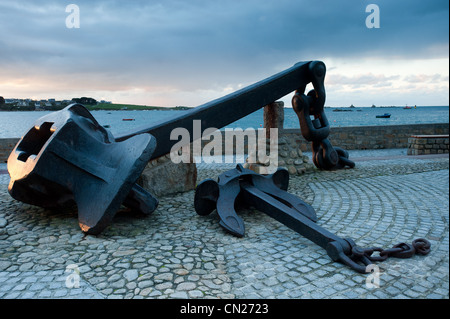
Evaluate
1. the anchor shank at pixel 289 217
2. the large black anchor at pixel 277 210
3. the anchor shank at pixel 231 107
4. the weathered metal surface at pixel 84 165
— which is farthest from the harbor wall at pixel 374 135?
the weathered metal surface at pixel 84 165

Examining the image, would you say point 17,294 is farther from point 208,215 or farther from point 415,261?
point 415,261

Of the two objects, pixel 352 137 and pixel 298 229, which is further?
pixel 352 137

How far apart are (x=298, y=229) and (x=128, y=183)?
1618mm

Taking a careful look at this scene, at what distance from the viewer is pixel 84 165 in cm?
312

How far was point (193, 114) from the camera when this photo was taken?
4012 millimetres

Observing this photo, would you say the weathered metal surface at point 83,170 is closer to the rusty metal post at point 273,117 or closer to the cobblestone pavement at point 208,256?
the cobblestone pavement at point 208,256

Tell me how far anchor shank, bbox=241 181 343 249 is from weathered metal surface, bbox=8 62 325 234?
108cm

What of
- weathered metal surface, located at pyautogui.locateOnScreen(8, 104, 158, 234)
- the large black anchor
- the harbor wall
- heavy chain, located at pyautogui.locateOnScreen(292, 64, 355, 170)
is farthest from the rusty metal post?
the harbor wall

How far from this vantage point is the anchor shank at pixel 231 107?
3.84m

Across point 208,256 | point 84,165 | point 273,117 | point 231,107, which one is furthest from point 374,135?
point 84,165

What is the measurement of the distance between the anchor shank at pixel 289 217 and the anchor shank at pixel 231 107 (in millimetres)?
947

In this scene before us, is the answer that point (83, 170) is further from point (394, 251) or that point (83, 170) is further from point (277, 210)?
point (394, 251)

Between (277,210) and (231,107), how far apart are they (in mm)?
1648

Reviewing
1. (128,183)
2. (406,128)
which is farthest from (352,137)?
(128,183)
